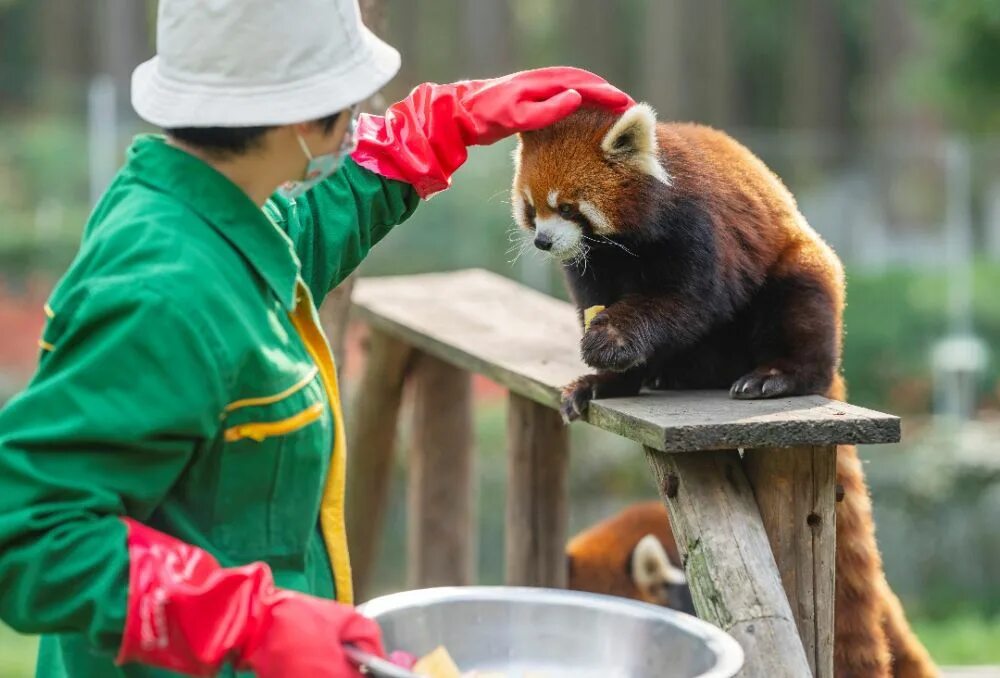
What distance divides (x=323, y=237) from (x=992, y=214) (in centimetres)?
928

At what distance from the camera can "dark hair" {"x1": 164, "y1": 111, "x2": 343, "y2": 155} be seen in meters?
1.76

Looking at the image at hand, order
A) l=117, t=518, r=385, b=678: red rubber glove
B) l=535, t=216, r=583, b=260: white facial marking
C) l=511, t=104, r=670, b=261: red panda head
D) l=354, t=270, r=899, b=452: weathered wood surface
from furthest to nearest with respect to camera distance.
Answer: l=535, t=216, r=583, b=260: white facial marking < l=511, t=104, r=670, b=261: red panda head < l=354, t=270, r=899, b=452: weathered wood surface < l=117, t=518, r=385, b=678: red rubber glove

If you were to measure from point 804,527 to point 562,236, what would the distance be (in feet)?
3.16

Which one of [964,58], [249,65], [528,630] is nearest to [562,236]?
[528,630]

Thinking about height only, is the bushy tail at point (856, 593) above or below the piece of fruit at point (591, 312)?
below

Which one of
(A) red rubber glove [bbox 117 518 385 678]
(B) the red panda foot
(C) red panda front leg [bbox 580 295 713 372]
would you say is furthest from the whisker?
(A) red rubber glove [bbox 117 518 385 678]

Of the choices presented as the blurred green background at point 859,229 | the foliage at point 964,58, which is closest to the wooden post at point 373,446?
the blurred green background at point 859,229

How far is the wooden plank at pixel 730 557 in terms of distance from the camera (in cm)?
225

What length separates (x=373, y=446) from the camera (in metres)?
4.71

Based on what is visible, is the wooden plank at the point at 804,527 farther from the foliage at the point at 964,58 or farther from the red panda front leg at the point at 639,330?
the foliage at the point at 964,58

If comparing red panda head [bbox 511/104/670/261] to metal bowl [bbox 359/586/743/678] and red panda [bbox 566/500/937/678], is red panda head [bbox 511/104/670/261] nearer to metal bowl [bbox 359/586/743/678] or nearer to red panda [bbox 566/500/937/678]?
red panda [bbox 566/500/937/678]

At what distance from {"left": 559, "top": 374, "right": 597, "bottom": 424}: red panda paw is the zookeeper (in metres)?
0.91

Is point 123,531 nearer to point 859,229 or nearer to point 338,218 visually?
point 338,218

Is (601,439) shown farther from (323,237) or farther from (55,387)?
(55,387)
